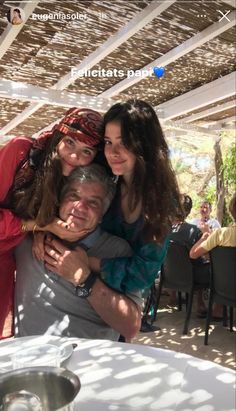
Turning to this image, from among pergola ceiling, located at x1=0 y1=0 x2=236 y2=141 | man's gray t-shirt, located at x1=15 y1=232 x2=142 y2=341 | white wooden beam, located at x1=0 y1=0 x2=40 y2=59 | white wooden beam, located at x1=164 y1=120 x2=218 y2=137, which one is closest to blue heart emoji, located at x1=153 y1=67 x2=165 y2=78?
pergola ceiling, located at x1=0 y1=0 x2=236 y2=141

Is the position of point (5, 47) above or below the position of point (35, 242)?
above

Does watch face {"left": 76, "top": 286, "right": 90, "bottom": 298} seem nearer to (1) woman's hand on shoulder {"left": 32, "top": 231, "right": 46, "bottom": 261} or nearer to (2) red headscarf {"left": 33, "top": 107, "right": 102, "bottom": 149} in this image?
(1) woman's hand on shoulder {"left": 32, "top": 231, "right": 46, "bottom": 261}

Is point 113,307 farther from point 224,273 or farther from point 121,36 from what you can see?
point 121,36

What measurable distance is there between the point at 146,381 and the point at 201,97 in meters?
4.30

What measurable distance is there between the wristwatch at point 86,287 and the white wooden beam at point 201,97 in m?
3.52

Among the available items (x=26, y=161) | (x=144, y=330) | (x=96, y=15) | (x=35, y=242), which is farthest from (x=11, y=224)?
(x=144, y=330)

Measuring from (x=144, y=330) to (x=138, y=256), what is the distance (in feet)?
8.76

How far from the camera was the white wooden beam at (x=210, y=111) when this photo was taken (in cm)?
526

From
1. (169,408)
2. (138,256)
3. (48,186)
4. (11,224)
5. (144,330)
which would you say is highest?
(48,186)

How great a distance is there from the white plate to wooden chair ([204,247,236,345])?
2453 mm

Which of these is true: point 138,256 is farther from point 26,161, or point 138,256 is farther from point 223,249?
point 223,249

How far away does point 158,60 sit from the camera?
147 inches

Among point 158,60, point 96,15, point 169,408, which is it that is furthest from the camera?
point 158,60

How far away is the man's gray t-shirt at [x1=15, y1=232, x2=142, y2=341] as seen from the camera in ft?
4.26
